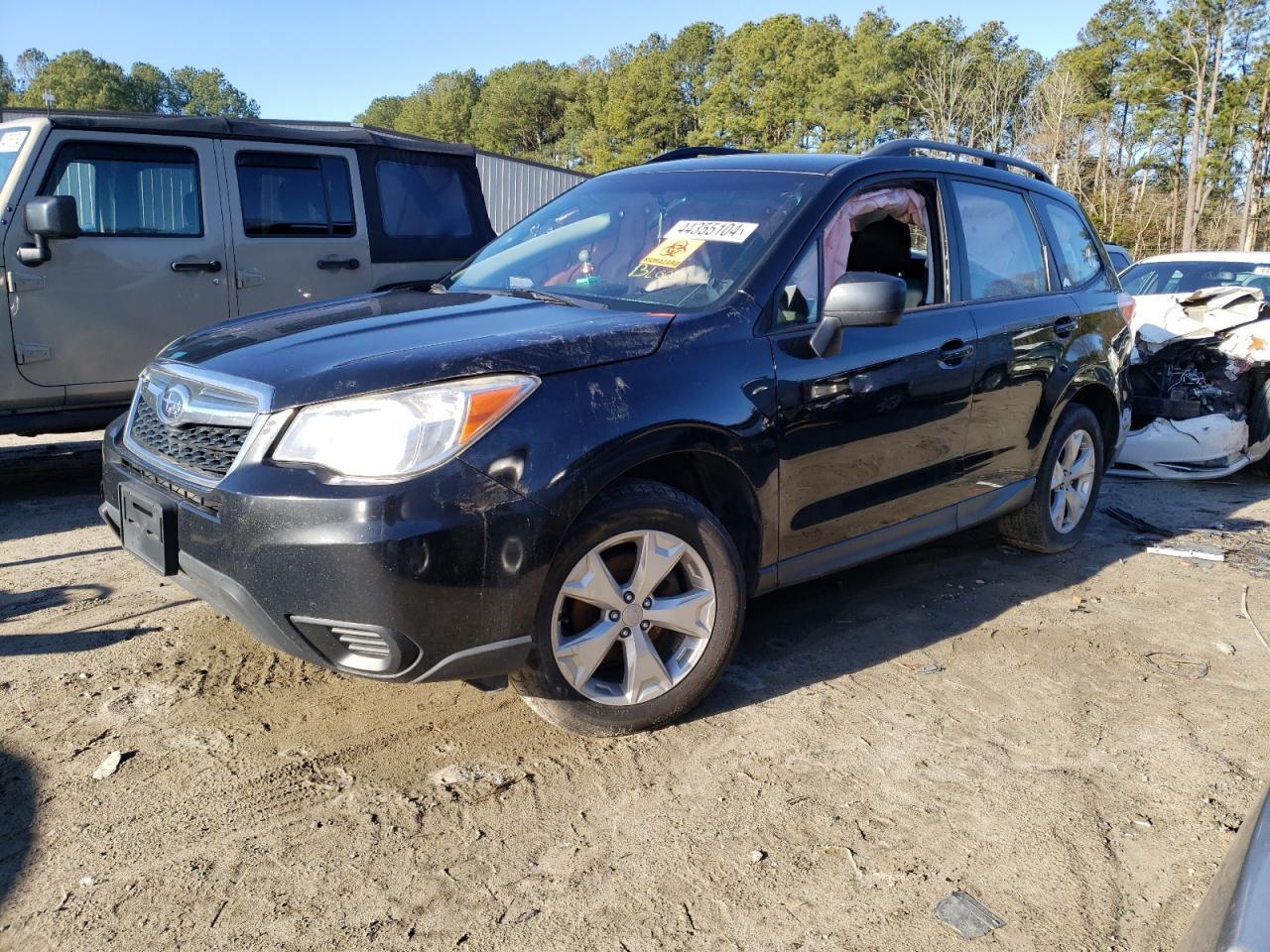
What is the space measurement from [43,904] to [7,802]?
0.51 m

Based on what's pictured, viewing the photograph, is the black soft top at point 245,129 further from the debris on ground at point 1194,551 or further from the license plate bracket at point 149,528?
the debris on ground at point 1194,551

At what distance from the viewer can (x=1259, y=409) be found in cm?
717

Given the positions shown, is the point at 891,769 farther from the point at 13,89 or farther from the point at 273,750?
A: the point at 13,89

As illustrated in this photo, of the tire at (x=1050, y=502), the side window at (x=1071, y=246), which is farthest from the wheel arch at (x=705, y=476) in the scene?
the side window at (x=1071, y=246)

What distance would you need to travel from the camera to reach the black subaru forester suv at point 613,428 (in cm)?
254

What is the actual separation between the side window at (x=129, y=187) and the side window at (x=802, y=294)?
4137 millimetres

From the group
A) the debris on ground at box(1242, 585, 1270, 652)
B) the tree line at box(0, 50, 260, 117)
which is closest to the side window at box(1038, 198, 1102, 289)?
the debris on ground at box(1242, 585, 1270, 652)

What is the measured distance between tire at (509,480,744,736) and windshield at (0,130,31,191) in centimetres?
452

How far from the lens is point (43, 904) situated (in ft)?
7.36

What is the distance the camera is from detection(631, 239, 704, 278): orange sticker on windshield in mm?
3508

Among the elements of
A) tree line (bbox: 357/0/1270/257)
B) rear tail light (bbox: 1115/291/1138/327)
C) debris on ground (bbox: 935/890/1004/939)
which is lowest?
debris on ground (bbox: 935/890/1004/939)

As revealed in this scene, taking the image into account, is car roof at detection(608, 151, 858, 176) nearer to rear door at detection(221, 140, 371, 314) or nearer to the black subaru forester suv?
the black subaru forester suv

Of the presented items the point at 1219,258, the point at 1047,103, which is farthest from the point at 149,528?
the point at 1047,103

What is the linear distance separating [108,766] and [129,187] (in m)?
4.10
